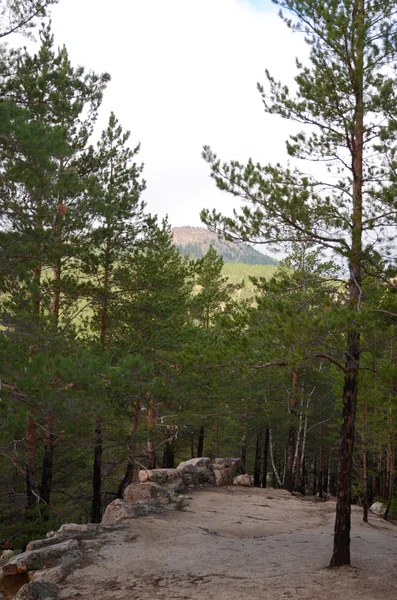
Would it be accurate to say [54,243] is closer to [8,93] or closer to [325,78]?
[8,93]

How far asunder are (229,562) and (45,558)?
341 centimetres

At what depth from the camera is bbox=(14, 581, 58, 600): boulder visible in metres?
7.47

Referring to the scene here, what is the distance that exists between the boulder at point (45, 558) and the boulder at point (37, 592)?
0.93 metres

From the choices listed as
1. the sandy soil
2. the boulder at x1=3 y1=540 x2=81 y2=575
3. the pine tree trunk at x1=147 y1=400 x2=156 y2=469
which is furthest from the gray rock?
the pine tree trunk at x1=147 y1=400 x2=156 y2=469

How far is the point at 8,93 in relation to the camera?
30.7 ft

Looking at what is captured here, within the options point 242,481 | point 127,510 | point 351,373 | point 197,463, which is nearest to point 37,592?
point 127,510

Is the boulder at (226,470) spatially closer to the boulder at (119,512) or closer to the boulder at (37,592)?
the boulder at (119,512)

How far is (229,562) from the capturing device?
→ 9281mm

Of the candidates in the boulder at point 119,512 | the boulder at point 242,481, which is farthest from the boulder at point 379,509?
the boulder at point 119,512

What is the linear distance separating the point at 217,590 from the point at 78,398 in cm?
366

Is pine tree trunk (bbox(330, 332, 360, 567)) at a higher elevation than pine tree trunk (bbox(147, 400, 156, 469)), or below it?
higher

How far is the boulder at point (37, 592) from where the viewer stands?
294 inches

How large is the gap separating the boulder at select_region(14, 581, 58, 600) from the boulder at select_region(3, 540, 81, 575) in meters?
0.93

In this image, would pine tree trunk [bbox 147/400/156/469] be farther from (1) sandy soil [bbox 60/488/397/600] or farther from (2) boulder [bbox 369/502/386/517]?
(2) boulder [bbox 369/502/386/517]
